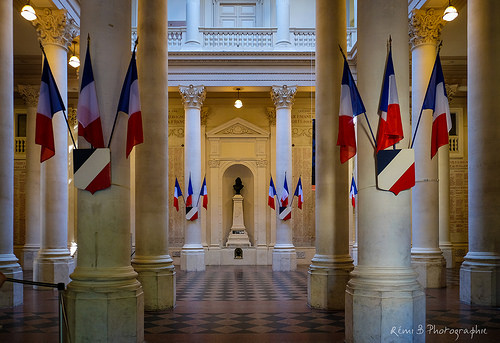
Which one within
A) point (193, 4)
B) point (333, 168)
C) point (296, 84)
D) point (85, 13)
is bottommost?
point (333, 168)

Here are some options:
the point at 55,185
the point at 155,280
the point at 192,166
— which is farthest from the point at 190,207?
the point at 155,280

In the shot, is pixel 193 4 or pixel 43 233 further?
pixel 193 4

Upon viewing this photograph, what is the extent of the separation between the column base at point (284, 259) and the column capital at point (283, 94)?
6314mm

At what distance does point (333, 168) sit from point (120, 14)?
18.2 feet

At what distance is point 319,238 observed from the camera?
1195 centimetres

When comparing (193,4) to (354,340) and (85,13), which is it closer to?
(85,13)

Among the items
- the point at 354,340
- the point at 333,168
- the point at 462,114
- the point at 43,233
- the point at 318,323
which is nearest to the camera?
the point at 354,340

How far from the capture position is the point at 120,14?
809cm

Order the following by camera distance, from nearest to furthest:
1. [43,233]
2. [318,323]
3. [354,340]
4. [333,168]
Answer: [354,340], [318,323], [333,168], [43,233]

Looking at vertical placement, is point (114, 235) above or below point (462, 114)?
below

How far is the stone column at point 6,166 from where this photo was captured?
1202 cm

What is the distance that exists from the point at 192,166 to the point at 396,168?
17.7 m

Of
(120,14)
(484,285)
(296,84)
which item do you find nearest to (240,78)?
(296,84)

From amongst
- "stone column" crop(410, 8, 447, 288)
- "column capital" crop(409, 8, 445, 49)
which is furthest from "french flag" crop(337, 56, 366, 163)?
"column capital" crop(409, 8, 445, 49)
